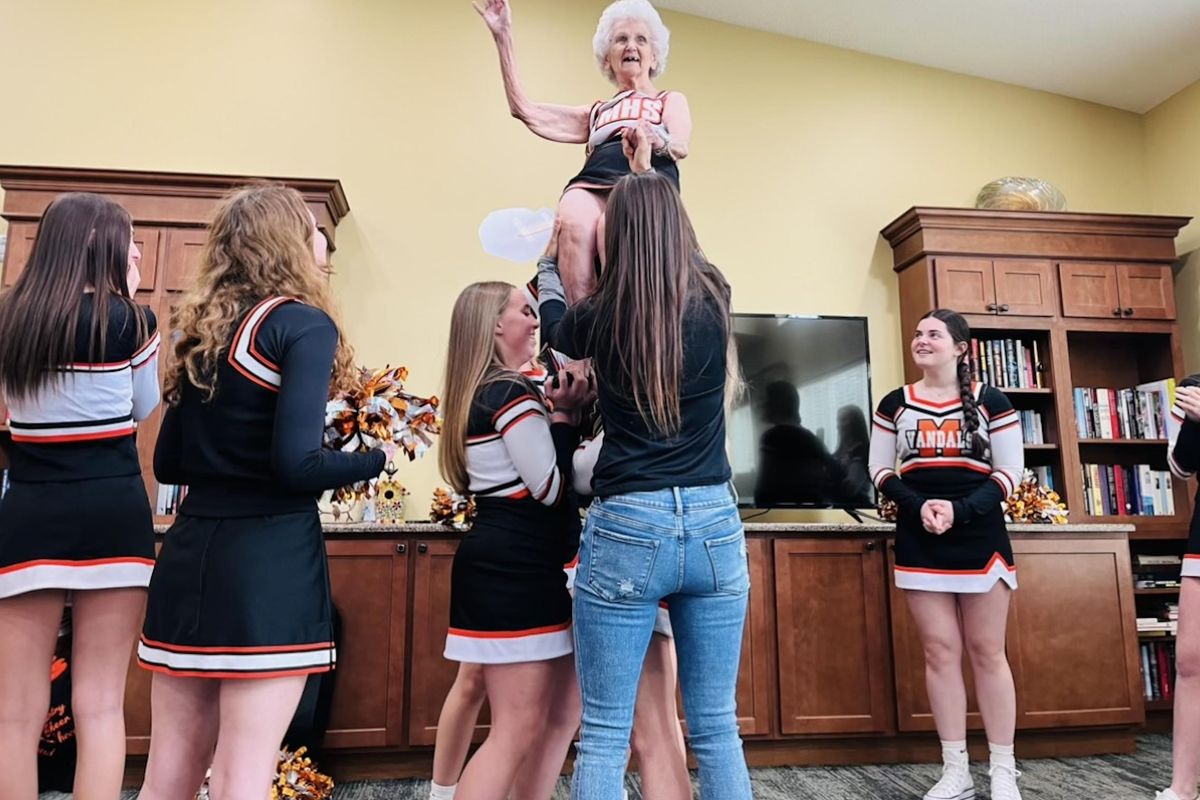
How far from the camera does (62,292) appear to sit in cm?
153

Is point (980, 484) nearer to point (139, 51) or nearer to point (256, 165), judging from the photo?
point (256, 165)

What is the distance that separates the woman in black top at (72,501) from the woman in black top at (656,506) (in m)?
0.90

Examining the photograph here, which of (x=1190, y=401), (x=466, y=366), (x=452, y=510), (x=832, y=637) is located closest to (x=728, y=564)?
(x=466, y=366)

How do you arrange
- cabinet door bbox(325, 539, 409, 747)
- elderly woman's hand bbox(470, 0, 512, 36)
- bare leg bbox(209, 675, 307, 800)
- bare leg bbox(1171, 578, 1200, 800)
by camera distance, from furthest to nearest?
1. cabinet door bbox(325, 539, 409, 747)
2. bare leg bbox(1171, 578, 1200, 800)
3. elderly woman's hand bbox(470, 0, 512, 36)
4. bare leg bbox(209, 675, 307, 800)

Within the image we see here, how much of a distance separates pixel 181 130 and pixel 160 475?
3042 mm

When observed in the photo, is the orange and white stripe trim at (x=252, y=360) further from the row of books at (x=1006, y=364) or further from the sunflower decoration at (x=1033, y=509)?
the row of books at (x=1006, y=364)

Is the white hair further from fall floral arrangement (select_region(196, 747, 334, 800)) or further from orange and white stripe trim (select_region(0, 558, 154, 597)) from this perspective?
fall floral arrangement (select_region(196, 747, 334, 800))

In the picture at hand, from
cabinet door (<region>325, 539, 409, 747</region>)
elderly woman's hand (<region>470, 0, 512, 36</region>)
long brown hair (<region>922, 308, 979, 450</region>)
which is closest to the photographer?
elderly woman's hand (<region>470, 0, 512, 36</region>)

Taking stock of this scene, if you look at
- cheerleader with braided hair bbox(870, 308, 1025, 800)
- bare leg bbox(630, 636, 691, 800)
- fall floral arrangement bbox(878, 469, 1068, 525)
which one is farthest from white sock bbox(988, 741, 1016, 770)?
bare leg bbox(630, 636, 691, 800)

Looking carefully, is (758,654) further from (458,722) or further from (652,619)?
(652,619)

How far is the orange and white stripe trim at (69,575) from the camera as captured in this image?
4.82 ft

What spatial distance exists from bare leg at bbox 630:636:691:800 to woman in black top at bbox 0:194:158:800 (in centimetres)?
98

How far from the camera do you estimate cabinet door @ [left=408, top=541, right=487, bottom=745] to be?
2.92m

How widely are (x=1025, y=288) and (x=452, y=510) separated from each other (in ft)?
9.57
